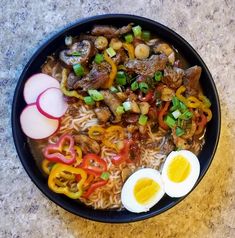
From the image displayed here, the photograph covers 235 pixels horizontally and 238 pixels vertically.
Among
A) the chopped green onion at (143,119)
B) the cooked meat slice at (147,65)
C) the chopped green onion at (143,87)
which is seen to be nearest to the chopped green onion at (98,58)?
the cooked meat slice at (147,65)

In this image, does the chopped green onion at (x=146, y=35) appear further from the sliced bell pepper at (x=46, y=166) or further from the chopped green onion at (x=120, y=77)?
the sliced bell pepper at (x=46, y=166)

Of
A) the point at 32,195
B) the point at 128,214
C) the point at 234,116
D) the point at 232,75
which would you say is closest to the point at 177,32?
the point at 232,75

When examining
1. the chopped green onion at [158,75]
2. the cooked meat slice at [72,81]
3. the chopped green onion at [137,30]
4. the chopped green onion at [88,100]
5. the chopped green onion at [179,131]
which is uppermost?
the chopped green onion at [137,30]

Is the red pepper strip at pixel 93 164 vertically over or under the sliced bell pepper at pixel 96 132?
under

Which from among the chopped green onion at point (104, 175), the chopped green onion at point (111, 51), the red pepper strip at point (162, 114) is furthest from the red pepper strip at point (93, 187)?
the chopped green onion at point (111, 51)

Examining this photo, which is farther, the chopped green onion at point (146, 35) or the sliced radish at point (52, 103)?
the chopped green onion at point (146, 35)
